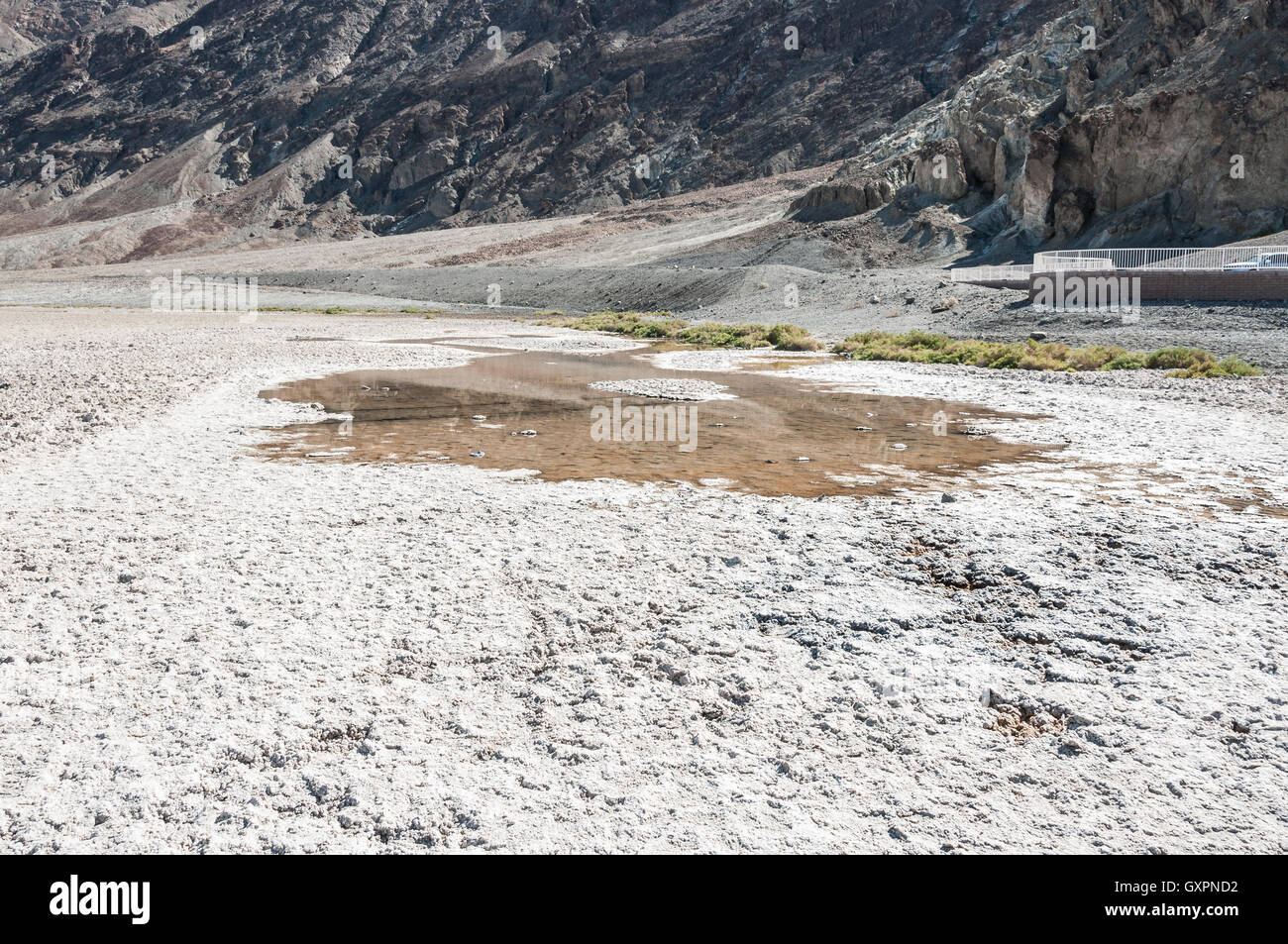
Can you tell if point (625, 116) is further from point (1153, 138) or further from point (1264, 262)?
point (1264, 262)

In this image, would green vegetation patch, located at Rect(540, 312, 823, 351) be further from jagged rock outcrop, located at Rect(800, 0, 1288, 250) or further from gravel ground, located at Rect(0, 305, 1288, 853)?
gravel ground, located at Rect(0, 305, 1288, 853)

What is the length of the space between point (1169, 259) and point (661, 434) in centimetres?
3156

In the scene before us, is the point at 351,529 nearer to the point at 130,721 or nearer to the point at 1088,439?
the point at 130,721

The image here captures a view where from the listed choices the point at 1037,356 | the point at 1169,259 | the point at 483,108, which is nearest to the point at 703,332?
the point at 1037,356

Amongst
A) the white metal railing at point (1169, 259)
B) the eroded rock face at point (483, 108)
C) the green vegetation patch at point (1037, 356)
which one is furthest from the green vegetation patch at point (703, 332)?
the eroded rock face at point (483, 108)

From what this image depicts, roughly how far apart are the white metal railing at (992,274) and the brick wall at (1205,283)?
6900 millimetres

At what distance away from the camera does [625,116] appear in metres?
111

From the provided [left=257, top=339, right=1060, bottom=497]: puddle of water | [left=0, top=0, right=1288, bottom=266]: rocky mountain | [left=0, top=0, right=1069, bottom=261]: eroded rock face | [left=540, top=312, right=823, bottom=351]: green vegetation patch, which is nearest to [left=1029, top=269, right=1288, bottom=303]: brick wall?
[left=540, top=312, right=823, bottom=351]: green vegetation patch

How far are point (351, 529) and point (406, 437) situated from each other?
4714mm

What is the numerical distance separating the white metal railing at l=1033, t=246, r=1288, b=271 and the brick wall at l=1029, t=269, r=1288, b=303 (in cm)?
54

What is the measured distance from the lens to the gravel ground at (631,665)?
11.7ft

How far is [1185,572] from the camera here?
20.1 feet

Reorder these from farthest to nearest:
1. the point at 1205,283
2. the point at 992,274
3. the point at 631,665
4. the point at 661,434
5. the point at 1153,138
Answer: the point at 1153,138
the point at 992,274
the point at 1205,283
the point at 661,434
the point at 631,665

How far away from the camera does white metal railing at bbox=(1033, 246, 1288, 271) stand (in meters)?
26.2
